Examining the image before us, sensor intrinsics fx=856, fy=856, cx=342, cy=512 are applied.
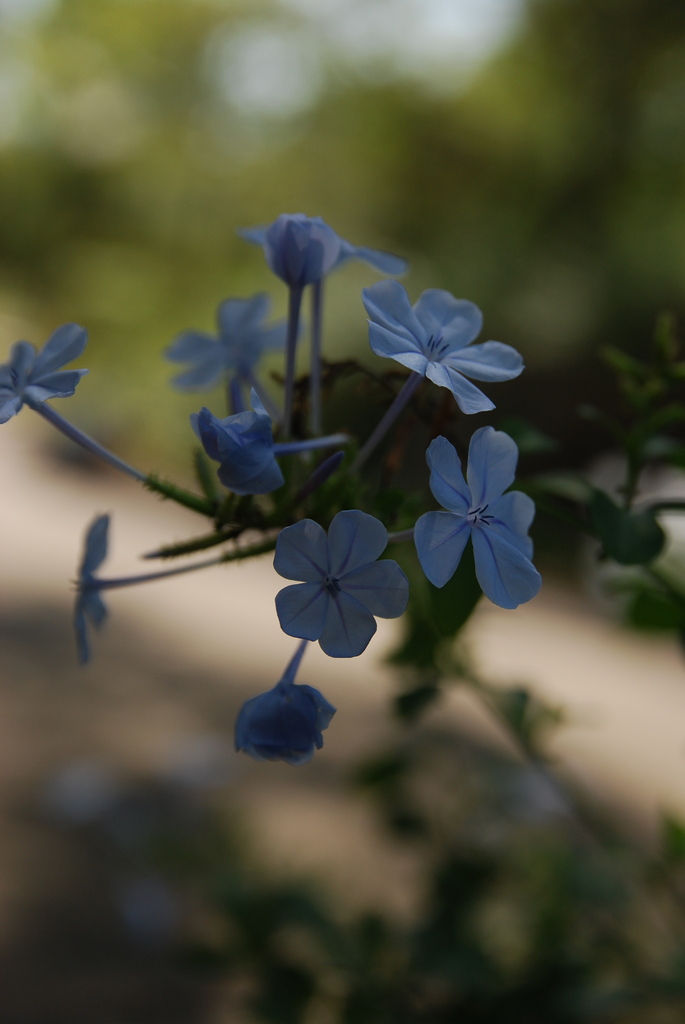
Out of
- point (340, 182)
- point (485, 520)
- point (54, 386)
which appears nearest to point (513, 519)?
point (485, 520)

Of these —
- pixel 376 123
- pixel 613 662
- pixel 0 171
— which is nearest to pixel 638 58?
pixel 376 123

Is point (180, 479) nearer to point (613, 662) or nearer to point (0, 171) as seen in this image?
point (613, 662)

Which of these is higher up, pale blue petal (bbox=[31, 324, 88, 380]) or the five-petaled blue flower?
the five-petaled blue flower

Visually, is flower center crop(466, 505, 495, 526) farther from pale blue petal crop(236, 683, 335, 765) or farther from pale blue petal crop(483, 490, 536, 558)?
pale blue petal crop(236, 683, 335, 765)

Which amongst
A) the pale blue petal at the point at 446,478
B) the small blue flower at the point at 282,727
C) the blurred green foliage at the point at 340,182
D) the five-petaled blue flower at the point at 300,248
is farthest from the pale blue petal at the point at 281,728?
the blurred green foliage at the point at 340,182

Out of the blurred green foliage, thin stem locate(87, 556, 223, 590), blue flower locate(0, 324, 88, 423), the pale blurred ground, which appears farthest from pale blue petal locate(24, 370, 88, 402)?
the blurred green foliage

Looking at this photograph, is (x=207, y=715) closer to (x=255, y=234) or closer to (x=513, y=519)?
(x=255, y=234)

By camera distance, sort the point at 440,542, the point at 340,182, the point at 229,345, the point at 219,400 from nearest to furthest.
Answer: the point at 440,542
the point at 229,345
the point at 219,400
the point at 340,182
